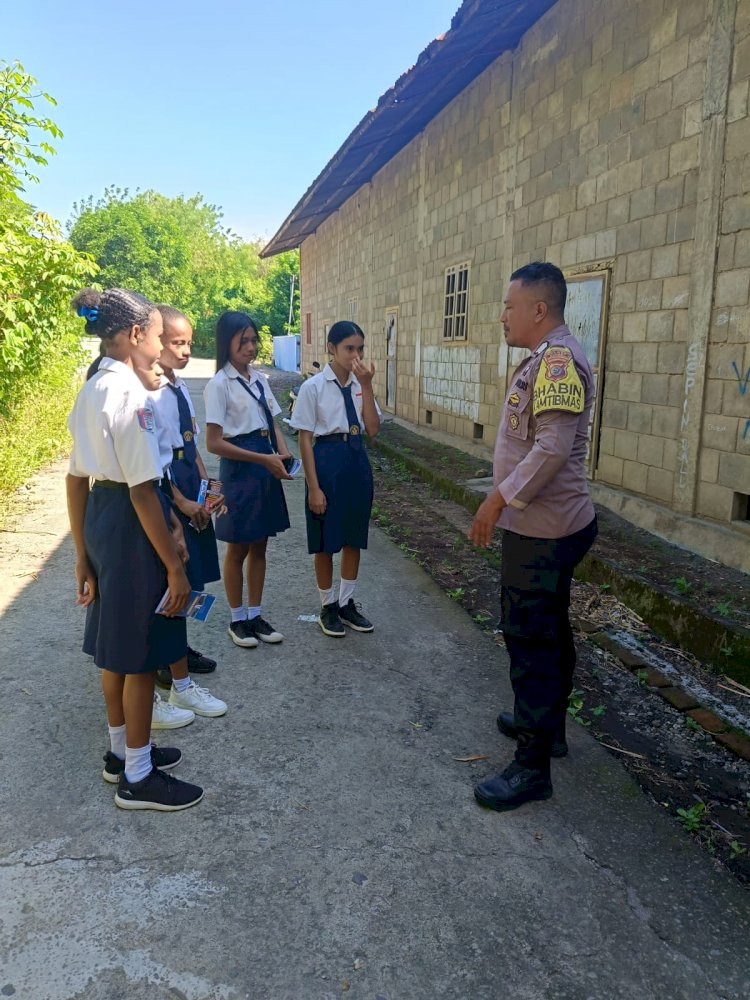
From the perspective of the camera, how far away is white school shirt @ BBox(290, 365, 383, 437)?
12.4ft

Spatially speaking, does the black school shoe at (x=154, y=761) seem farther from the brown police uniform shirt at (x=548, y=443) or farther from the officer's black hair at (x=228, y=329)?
the officer's black hair at (x=228, y=329)

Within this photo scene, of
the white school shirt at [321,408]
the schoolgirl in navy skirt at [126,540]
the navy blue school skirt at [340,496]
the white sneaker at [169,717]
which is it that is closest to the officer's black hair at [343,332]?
the white school shirt at [321,408]

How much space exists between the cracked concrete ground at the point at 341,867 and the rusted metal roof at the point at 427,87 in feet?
23.0

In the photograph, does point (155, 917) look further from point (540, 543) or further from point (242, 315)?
point (242, 315)

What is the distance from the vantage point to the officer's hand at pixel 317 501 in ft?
12.6

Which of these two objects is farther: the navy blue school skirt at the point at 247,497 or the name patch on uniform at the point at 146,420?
the navy blue school skirt at the point at 247,497

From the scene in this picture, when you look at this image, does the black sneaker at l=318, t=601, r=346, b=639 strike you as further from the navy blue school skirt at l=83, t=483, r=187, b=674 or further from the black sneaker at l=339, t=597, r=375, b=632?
the navy blue school skirt at l=83, t=483, r=187, b=674

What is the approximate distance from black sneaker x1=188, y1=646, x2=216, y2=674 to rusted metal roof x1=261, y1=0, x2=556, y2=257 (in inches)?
264

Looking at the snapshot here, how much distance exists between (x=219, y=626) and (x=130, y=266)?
44.5 m

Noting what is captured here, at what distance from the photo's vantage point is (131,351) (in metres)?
2.41

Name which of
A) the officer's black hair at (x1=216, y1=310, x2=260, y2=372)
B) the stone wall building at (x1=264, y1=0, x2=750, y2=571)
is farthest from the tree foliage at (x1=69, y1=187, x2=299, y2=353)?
the officer's black hair at (x1=216, y1=310, x2=260, y2=372)

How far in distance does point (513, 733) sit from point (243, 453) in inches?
75.7

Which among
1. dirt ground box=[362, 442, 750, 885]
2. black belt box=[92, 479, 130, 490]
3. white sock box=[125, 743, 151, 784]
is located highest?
black belt box=[92, 479, 130, 490]

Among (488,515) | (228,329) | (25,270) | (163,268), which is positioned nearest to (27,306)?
(25,270)
